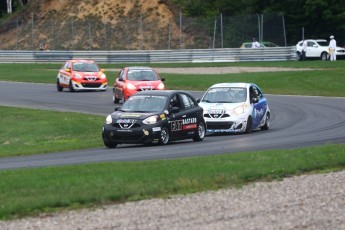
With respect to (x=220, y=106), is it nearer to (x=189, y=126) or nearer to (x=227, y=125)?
(x=227, y=125)

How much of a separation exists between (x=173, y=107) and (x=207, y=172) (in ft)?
29.7

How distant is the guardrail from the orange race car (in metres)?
19.6

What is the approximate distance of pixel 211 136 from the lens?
27.5 meters

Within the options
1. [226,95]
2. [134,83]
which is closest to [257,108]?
[226,95]

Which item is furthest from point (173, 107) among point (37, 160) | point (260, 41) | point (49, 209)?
point (260, 41)

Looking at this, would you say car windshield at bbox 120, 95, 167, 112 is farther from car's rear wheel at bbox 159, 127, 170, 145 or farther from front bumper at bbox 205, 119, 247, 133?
front bumper at bbox 205, 119, 247, 133

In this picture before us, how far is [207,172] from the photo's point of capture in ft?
51.8

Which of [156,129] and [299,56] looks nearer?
[156,129]

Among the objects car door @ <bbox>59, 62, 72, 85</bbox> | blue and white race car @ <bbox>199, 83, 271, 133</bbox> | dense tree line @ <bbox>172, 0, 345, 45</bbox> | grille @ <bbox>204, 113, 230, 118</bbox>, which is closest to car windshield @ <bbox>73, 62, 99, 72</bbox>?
car door @ <bbox>59, 62, 72, 85</bbox>

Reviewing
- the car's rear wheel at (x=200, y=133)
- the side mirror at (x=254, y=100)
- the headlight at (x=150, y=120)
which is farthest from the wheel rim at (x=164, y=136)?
the side mirror at (x=254, y=100)

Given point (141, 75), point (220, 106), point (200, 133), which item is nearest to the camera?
point (200, 133)

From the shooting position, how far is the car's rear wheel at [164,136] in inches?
945

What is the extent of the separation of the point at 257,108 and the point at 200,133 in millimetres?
3910

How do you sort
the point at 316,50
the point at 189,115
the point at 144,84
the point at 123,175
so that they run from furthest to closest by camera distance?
the point at 316,50, the point at 144,84, the point at 189,115, the point at 123,175
